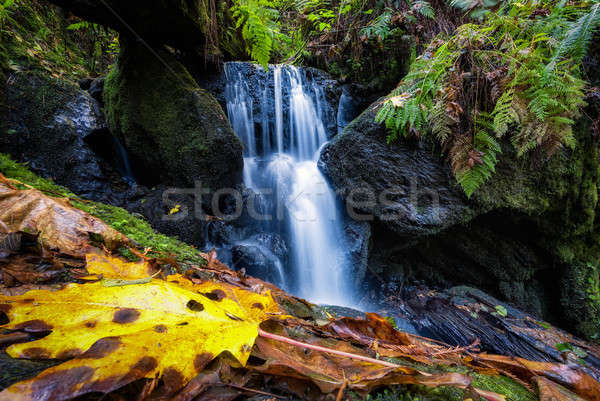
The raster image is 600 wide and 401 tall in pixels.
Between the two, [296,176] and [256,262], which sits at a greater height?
[296,176]

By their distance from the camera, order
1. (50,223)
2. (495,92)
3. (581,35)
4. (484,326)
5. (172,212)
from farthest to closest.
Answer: (172,212) < (484,326) < (495,92) < (581,35) < (50,223)

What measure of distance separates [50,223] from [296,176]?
395 centimetres

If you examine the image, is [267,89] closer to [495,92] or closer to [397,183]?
[397,183]

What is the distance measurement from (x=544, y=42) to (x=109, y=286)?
13.7 feet

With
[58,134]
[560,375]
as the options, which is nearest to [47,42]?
[58,134]

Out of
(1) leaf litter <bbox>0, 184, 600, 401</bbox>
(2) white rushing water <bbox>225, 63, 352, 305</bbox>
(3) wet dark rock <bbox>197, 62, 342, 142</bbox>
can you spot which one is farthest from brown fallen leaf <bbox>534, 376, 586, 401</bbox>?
(3) wet dark rock <bbox>197, 62, 342, 142</bbox>

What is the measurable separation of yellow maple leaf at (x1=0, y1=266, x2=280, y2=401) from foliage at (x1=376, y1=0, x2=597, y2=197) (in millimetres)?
3179

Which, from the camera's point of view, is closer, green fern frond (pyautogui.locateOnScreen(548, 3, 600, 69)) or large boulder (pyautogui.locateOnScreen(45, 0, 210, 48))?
green fern frond (pyautogui.locateOnScreen(548, 3, 600, 69))

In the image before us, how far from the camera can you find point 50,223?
98 cm

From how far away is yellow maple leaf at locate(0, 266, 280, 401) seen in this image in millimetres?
366

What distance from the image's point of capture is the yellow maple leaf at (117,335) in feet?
1.20

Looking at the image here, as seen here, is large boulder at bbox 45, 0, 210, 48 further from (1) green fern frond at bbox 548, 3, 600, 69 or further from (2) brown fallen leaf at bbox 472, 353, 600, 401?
A: (2) brown fallen leaf at bbox 472, 353, 600, 401

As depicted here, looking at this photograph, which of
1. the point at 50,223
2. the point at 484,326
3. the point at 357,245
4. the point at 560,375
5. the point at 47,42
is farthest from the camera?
the point at 47,42

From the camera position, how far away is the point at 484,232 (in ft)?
12.7
